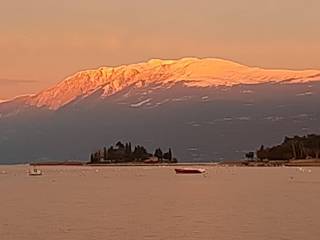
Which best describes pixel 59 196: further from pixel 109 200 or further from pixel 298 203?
pixel 298 203

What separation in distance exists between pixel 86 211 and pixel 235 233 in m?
18.7

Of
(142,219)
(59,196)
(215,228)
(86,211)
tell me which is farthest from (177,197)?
(215,228)

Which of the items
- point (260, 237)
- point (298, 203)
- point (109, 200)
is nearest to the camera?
point (260, 237)

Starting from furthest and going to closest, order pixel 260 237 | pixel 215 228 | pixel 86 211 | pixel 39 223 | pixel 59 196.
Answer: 1. pixel 59 196
2. pixel 86 211
3. pixel 39 223
4. pixel 215 228
5. pixel 260 237

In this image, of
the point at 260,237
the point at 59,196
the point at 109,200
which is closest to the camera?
the point at 260,237

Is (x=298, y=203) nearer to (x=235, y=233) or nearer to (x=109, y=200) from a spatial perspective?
(x=109, y=200)

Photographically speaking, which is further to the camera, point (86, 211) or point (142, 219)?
point (86, 211)

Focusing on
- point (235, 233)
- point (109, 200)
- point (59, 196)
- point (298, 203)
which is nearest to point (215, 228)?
point (235, 233)

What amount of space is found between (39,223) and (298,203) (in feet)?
81.9

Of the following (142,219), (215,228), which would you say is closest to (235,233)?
(215,228)

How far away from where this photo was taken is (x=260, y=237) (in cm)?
4456

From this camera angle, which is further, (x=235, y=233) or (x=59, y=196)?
(x=59, y=196)

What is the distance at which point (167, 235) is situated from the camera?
45750mm

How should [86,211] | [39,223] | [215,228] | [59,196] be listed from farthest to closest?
[59,196] → [86,211] → [39,223] → [215,228]
